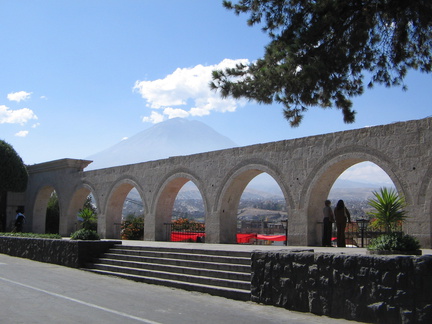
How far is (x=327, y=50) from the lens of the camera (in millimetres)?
8727

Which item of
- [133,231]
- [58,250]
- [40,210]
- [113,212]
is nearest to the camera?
[58,250]

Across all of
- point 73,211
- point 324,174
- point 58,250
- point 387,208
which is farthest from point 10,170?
point 387,208

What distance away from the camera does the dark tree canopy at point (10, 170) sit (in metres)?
29.1

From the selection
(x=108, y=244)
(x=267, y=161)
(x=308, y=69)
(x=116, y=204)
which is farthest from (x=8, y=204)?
(x=308, y=69)

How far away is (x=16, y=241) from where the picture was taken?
67.1 ft

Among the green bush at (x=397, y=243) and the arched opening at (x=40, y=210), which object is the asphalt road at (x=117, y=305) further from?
the arched opening at (x=40, y=210)

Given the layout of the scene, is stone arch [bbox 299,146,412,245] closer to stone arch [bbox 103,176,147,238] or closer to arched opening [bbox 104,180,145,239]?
stone arch [bbox 103,176,147,238]

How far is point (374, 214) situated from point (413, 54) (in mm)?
3143

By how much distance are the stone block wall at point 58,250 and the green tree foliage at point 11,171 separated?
29.1 feet

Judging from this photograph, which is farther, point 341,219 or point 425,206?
point 341,219

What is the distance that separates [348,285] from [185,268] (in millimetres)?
5148

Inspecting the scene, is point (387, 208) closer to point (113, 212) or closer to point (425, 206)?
point (425, 206)

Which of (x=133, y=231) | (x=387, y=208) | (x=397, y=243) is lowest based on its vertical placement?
(x=133, y=231)

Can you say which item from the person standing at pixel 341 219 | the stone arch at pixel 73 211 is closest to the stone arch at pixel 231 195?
the person standing at pixel 341 219
